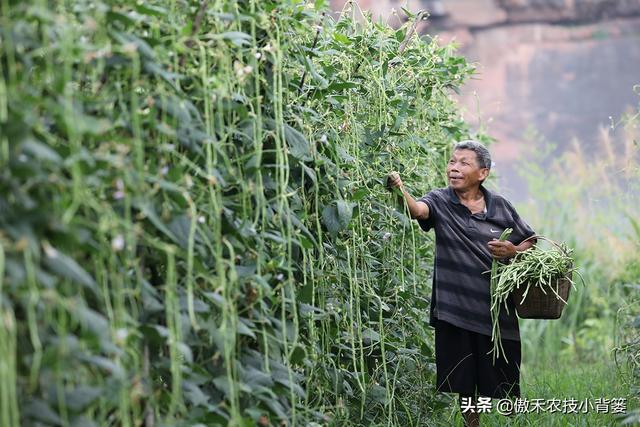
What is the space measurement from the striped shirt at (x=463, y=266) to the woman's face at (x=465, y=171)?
2.9 inches

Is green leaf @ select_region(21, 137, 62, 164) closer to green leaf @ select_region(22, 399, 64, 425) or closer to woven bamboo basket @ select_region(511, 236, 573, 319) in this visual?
green leaf @ select_region(22, 399, 64, 425)

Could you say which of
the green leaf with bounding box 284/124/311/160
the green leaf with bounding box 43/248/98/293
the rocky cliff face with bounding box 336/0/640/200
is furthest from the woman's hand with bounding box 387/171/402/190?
the rocky cliff face with bounding box 336/0/640/200

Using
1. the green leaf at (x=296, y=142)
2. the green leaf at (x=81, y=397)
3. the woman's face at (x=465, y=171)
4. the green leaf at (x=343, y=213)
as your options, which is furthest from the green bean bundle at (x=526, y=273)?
the green leaf at (x=81, y=397)

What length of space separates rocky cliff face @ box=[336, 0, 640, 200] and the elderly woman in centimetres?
1144

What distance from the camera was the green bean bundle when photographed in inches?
166

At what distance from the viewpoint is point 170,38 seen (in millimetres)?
2488

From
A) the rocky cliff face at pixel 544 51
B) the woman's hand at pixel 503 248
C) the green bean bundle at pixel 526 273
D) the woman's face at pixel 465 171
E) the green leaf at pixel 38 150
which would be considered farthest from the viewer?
the rocky cliff face at pixel 544 51

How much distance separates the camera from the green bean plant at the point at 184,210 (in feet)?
6.77

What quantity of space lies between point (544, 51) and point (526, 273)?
1241cm

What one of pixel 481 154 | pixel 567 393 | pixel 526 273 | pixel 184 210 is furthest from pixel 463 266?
pixel 184 210

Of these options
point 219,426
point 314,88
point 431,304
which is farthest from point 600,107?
point 219,426

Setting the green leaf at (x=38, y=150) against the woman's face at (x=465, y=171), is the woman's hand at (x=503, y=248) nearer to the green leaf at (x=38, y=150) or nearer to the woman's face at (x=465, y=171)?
the woman's face at (x=465, y=171)

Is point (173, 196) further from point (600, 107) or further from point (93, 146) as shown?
point (600, 107)

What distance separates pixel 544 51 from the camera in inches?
634
